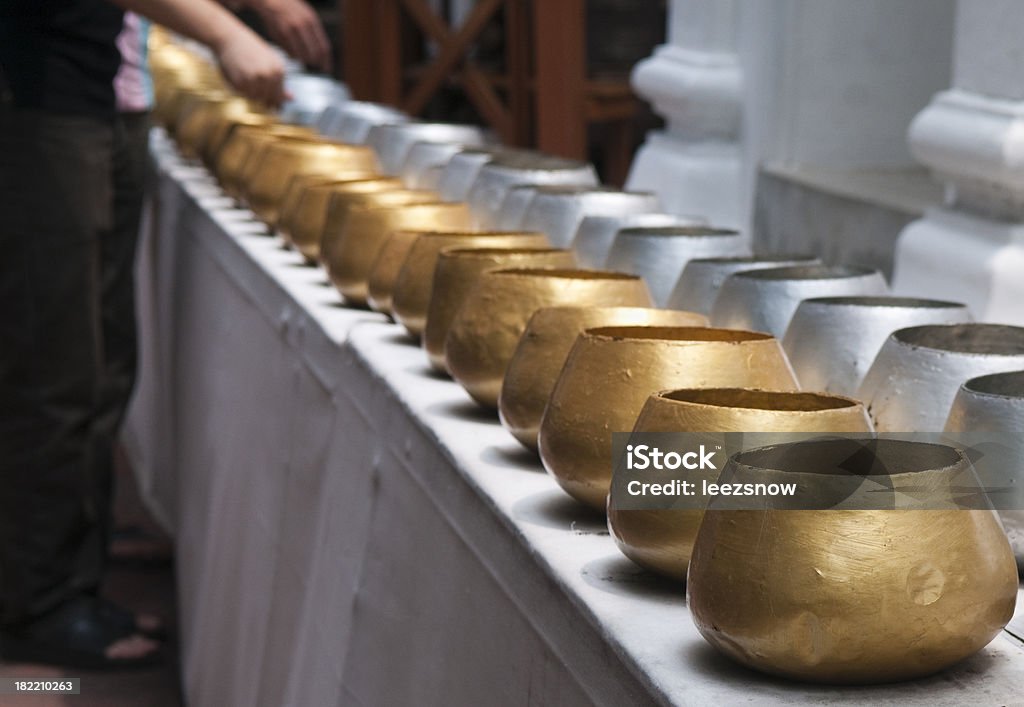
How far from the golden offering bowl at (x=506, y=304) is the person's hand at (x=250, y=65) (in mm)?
1222

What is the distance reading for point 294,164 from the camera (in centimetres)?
208

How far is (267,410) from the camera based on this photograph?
183 cm

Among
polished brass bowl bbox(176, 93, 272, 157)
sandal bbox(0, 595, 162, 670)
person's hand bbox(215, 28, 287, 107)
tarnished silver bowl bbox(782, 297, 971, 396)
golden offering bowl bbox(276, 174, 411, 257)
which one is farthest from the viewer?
polished brass bowl bbox(176, 93, 272, 157)

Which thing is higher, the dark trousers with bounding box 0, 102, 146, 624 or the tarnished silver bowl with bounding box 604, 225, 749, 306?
the tarnished silver bowl with bounding box 604, 225, 749, 306

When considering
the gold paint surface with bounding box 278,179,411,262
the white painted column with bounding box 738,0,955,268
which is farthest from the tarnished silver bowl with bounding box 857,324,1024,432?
the white painted column with bounding box 738,0,955,268

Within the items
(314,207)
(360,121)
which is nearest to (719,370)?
(314,207)

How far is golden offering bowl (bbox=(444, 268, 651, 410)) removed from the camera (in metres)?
1.04

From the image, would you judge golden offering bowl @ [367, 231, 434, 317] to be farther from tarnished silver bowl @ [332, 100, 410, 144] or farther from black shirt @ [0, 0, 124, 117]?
tarnished silver bowl @ [332, 100, 410, 144]

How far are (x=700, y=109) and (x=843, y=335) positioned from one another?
97.3 inches

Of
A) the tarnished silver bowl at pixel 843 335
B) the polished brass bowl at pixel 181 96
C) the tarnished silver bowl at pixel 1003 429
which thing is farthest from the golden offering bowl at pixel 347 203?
the polished brass bowl at pixel 181 96

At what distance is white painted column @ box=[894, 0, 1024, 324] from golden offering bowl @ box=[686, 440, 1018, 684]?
135 centimetres

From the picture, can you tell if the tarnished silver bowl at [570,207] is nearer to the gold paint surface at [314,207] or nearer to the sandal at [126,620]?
the gold paint surface at [314,207]

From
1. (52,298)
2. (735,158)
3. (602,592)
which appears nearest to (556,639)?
(602,592)

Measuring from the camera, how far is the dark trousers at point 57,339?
7.07ft
